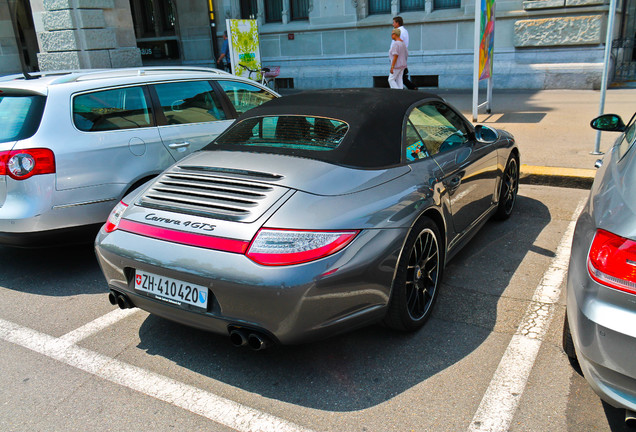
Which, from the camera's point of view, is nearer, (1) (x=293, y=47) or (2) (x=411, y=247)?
(2) (x=411, y=247)

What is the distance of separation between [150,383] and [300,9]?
51.7 ft

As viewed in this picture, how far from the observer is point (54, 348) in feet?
11.4

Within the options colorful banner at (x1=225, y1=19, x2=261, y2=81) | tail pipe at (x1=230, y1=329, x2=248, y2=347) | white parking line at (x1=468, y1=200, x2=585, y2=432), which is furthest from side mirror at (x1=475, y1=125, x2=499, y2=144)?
colorful banner at (x1=225, y1=19, x2=261, y2=81)

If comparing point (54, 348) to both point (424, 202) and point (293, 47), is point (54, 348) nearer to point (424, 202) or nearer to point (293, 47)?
point (424, 202)

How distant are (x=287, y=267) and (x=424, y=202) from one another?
1123 millimetres

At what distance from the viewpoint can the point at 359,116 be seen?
3.58 metres

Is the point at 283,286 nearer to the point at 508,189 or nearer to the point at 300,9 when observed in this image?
the point at 508,189

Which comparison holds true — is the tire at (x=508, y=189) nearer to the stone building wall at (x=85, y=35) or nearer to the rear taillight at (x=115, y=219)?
the rear taillight at (x=115, y=219)

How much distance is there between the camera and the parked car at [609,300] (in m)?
2.18

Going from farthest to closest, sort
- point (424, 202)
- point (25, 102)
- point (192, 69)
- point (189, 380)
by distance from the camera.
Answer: point (192, 69)
point (25, 102)
point (424, 202)
point (189, 380)

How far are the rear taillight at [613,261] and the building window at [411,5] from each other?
14.0 metres

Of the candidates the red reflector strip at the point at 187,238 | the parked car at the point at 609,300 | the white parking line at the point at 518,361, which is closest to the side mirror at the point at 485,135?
the white parking line at the point at 518,361

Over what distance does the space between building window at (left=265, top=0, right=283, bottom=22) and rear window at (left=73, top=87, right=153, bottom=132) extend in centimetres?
1351

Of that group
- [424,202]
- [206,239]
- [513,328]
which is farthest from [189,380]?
[513,328]
